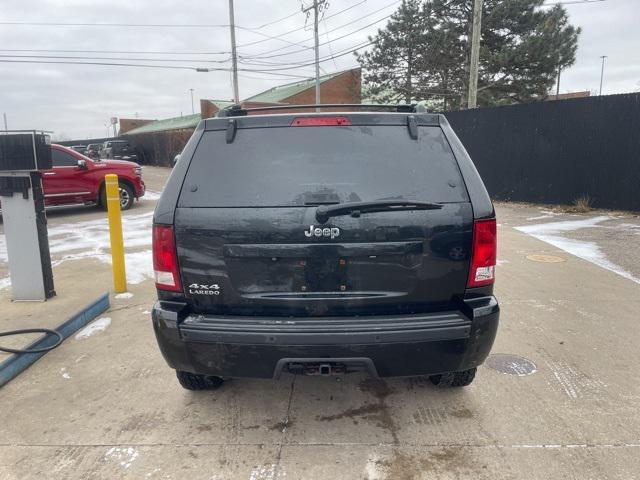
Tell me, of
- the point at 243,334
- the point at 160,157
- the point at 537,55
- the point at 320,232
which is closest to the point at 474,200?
the point at 320,232

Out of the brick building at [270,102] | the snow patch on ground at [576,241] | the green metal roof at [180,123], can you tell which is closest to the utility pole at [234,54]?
the brick building at [270,102]

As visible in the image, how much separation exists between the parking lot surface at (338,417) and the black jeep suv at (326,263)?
52 centimetres

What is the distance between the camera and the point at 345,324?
2.59 meters

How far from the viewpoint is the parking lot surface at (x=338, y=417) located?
2.67 meters

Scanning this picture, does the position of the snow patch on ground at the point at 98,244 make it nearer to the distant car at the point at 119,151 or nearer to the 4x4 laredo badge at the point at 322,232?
the 4x4 laredo badge at the point at 322,232

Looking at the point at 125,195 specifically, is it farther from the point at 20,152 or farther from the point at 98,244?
the point at 20,152

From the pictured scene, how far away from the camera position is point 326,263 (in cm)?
262

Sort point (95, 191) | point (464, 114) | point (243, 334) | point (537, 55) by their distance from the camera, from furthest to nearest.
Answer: point (537, 55) → point (464, 114) → point (95, 191) → point (243, 334)

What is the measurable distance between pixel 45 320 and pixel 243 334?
3057mm

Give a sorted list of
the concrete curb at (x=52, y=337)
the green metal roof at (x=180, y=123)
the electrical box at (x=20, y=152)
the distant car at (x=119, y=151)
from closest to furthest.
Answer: the concrete curb at (x=52, y=337) < the electrical box at (x=20, y=152) < the distant car at (x=119, y=151) < the green metal roof at (x=180, y=123)

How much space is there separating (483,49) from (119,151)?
2458cm

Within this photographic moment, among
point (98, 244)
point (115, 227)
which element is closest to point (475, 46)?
point (98, 244)

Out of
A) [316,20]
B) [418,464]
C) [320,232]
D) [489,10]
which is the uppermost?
[316,20]

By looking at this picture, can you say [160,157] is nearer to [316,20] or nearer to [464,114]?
[316,20]
